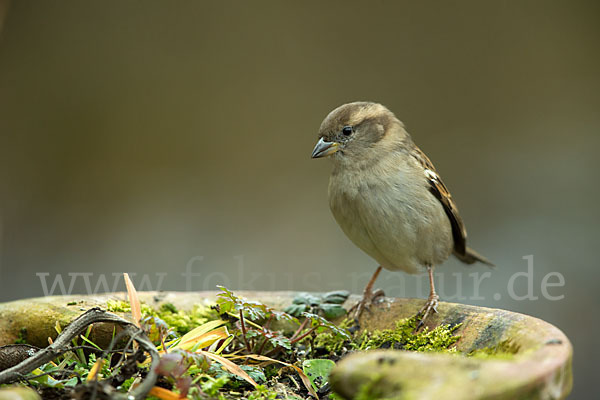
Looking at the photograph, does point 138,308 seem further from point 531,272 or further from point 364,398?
point 531,272

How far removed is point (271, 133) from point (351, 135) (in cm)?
308

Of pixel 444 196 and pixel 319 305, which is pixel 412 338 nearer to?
pixel 319 305

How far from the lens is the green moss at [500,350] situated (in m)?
1.51

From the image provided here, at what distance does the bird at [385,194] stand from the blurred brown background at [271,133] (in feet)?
A: 9.27

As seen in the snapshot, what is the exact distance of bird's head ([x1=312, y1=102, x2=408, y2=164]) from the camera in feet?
10.0

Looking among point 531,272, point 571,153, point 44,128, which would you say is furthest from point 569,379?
point 44,128

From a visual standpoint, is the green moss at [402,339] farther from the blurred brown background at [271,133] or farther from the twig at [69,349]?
the blurred brown background at [271,133]

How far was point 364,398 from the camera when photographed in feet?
3.76

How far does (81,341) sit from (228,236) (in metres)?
4.24

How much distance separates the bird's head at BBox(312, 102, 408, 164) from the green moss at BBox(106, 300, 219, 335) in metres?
1.14

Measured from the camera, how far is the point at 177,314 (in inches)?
91.8

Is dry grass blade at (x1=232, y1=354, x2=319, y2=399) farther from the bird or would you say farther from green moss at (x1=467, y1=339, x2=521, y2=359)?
the bird

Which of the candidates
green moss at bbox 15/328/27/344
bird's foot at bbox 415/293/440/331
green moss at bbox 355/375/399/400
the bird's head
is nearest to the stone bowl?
green moss at bbox 355/375/399/400

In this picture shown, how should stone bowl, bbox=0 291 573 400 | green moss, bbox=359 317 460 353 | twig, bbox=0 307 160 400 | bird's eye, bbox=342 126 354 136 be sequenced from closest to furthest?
stone bowl, bbox=0 291 573 400, twig, bbox=0 307 160 400, green moss, bbox=359 317 460 353, bird's eye, bbox=342 126 354 136
